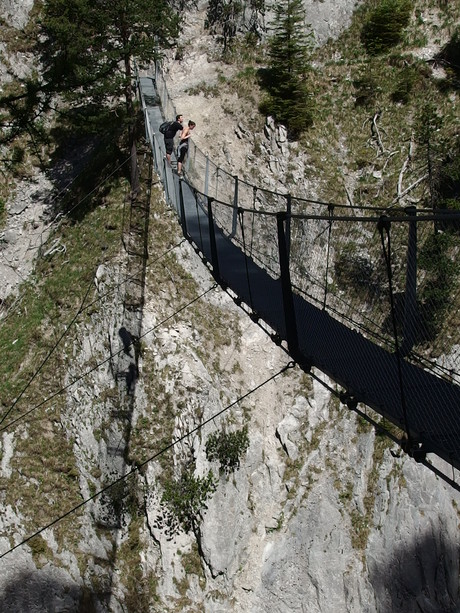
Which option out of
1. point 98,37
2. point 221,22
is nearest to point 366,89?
point 221,22

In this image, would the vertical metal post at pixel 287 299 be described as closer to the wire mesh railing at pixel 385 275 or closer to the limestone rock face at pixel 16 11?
the wire mesh railing at pixel 385 275

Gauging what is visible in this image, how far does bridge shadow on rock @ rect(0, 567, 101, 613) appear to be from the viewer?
11102 mm

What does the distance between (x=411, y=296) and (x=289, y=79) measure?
1650cm

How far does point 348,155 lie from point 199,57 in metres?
6.58

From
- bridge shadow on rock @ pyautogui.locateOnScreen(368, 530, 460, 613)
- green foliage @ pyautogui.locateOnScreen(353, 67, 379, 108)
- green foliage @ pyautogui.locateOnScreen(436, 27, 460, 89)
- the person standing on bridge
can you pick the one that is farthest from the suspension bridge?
green foliage @ pyautogui.locateOnScreen(436, 27, 460, 89)

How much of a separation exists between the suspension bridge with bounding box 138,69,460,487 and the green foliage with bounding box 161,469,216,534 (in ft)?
17.4

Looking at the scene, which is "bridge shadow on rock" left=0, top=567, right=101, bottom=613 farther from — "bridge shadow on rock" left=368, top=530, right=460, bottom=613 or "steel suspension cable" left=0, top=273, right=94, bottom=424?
"bridge shadow on rock" left=368, top=530, right=460, bottom=613

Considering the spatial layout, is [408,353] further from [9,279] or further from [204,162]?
[9,279]

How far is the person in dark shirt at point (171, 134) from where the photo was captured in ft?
42.8

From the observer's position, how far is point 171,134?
520 inches

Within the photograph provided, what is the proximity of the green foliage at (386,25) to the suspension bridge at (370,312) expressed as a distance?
13606mm

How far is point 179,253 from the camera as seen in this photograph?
13.9 meters

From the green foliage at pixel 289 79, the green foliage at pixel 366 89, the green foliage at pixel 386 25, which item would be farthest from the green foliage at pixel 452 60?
the green foliage at pixel 289 79

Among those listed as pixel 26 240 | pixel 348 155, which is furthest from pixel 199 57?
pixel 26 240
